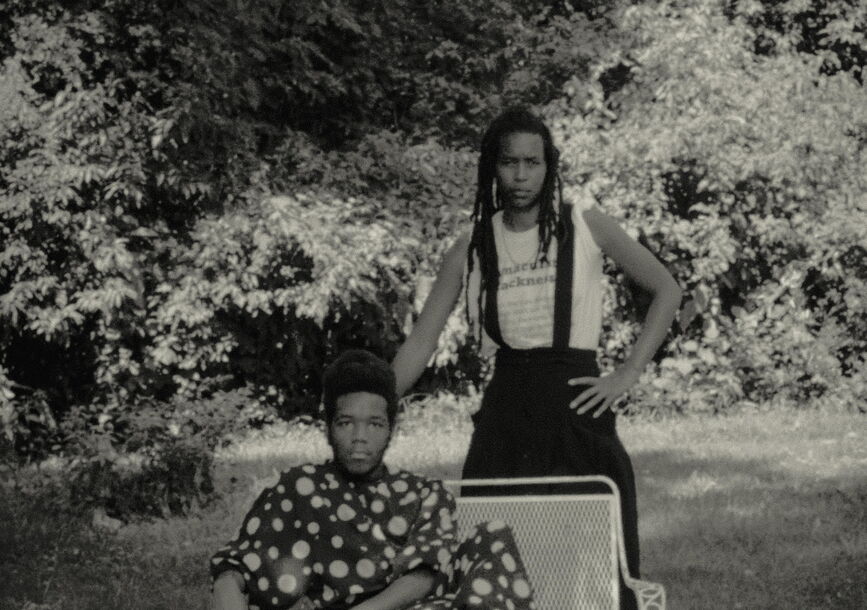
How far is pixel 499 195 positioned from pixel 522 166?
0.65ft

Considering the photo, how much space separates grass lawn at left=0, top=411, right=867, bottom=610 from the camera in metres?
5.28

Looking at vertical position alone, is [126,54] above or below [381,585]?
above

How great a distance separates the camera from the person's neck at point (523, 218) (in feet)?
10.9

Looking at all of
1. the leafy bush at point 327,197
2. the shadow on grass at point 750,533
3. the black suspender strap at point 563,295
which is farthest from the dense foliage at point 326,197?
the black suspender strap at point 563,295

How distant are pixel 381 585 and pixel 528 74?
10325mm

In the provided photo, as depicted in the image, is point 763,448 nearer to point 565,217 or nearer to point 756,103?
point 756,103

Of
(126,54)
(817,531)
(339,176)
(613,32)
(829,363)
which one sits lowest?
(817,531)

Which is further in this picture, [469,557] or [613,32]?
[613,32]

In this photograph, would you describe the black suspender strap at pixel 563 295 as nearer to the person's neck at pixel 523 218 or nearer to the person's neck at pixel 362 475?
the person's neck at pixel 523 218

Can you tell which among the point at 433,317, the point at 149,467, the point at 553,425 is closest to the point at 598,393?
the point at 553,425

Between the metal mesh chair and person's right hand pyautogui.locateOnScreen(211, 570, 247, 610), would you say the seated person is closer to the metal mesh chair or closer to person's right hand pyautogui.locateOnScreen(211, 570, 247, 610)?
person's right hand pyautogui.locateOnScreen(211, 570, 247, 610)

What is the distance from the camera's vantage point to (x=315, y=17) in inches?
425

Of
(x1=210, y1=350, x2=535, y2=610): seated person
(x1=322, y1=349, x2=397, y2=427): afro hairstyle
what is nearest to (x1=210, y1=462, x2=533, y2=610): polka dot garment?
(x1=210, y1=350, x2=535, y2=610): seated person

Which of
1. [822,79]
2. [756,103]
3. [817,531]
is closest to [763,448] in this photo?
[817,531]
